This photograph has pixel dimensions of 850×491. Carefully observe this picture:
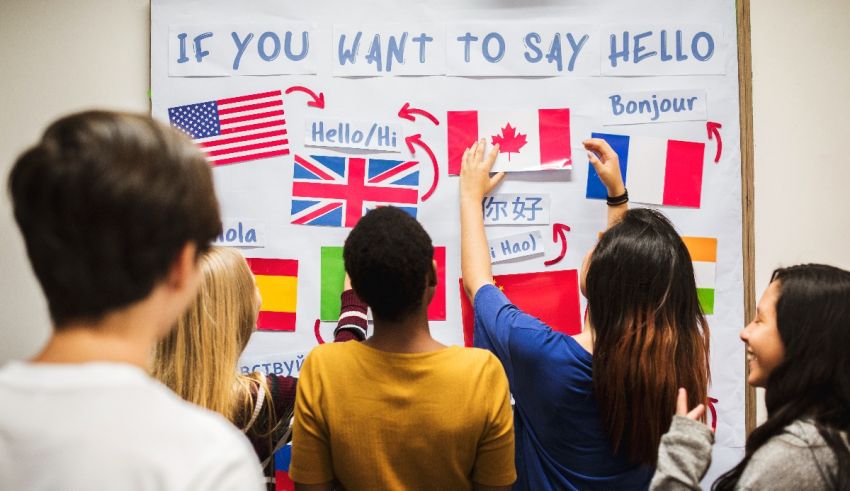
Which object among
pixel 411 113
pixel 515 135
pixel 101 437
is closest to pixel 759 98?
pixel 515 135

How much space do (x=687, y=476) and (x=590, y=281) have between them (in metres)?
0.37

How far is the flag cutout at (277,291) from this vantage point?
1.58m

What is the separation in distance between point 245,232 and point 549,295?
2.33 ft

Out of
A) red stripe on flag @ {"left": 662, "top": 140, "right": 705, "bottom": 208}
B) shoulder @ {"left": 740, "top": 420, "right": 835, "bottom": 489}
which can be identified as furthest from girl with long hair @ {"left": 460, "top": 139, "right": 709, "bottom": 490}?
red stripe on flag @ {"left": 662, "top": 140, "right": 705, "bottom": 208}

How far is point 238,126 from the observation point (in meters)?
1.58

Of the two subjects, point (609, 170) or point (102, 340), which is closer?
point (102, 340)

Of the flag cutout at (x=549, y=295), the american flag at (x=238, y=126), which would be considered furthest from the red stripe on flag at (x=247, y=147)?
the flag cutout at (x=549, y=295)

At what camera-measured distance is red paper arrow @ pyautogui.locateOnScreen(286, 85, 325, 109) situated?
5.17ft

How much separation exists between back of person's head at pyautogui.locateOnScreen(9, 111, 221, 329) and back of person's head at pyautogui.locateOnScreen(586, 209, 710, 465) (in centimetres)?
82

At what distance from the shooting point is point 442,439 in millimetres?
1060

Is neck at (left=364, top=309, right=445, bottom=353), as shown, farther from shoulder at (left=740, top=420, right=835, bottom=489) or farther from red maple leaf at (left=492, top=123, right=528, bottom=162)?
red maple leaf at (left=492, top=123, right=528, bottom=162)

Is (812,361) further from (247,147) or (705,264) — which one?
(247,147)

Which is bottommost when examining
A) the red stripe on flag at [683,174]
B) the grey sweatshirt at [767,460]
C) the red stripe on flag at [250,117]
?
the grey sweatshirt at [767,460]

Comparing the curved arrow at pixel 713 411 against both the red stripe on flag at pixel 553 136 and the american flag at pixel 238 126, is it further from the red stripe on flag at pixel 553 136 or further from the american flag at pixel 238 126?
the american flag at pixel 238 126
